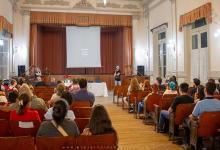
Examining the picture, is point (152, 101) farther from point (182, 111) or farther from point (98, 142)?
point (98, 142)

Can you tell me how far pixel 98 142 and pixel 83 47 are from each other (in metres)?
13.5

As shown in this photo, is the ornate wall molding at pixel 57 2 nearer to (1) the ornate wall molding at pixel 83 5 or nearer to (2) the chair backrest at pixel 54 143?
(1) the ornate wall molding at pixel 83 5

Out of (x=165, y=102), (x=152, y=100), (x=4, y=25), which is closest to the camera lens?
(x=165, y=102)

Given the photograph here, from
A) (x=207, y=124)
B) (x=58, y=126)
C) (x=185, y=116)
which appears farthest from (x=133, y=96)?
(x=58, y=126)

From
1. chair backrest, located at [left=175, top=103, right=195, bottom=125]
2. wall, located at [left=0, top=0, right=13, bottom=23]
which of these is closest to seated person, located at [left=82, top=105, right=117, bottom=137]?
chair backrest, located at [left=175, top=103, right=195, bottom=125]

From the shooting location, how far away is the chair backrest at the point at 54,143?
2.46 metres

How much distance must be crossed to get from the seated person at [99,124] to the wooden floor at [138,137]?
217 centimetres

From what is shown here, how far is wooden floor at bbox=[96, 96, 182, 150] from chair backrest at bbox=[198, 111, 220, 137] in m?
0.79

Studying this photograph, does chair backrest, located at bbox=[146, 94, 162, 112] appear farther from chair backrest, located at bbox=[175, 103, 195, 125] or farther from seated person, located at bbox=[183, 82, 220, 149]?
seated person, located at bbox=[183, 82, 220, 149]

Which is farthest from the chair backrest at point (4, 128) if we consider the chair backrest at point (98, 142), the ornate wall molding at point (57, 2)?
the ornate wall molding at point (57, 2)

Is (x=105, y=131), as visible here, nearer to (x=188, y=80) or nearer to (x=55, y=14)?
(x=188, y=80)

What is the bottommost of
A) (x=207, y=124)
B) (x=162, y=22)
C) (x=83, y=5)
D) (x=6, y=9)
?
(x=207, y=124)

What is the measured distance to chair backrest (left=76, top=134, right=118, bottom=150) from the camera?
252 centimetres

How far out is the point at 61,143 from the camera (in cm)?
248
